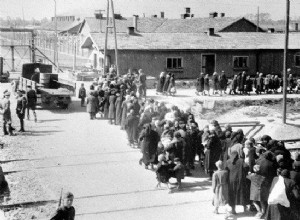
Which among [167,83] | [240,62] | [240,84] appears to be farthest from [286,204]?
[240,62]

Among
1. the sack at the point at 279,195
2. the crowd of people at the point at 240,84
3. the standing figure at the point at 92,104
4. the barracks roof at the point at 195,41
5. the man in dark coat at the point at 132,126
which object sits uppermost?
the barracks roof at the point at 195,41

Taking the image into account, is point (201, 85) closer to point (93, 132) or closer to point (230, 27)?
point (93, 132)

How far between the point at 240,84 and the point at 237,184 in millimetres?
22544

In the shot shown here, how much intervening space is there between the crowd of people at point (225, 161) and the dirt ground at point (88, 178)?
0.43 meters

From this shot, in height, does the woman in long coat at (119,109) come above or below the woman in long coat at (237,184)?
above

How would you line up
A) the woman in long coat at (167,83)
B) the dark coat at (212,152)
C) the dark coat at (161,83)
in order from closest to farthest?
the dark coat at (212,152) → the woman in long coat at (167,83) → the dark coat at (161,83)

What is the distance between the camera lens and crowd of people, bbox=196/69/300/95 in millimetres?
31594

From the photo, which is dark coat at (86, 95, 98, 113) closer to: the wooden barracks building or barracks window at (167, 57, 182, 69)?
the wooden barracks building

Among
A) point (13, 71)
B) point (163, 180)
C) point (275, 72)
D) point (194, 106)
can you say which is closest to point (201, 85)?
point (194, 106)

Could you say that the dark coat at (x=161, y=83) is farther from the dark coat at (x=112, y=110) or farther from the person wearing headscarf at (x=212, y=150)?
the person wearing headscarf at (x=212, y=150)

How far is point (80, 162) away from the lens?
591 inches

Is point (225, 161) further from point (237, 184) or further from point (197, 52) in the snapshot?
point (197, 52)

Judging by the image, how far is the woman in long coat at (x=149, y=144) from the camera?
1418 centimetres

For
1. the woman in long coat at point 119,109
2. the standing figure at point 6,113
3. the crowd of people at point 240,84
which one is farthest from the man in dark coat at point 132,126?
the crowd of people at point 240,84
